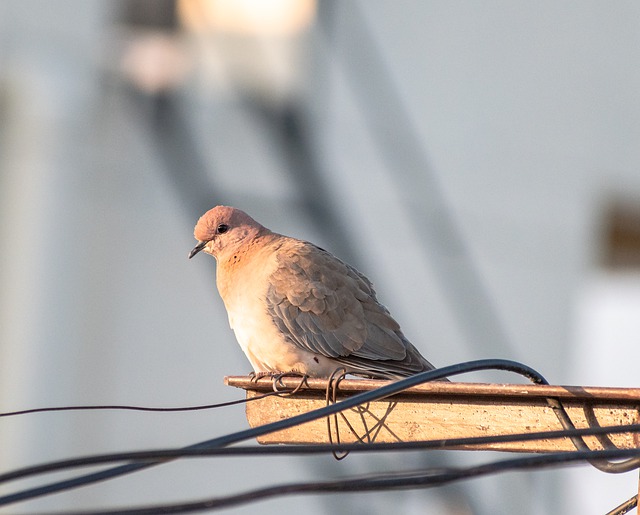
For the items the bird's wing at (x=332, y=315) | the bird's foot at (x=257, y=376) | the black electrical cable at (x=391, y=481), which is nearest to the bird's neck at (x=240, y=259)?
the bird's wing at (x=332, y=315)

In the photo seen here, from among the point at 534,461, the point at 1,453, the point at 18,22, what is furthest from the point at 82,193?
the point at 534,461

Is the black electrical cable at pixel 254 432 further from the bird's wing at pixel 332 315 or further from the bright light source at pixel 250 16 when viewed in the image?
the bright light source at pixel 250 16

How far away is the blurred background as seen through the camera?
30.7 ft

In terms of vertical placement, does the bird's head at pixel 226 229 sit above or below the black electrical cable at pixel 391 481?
above

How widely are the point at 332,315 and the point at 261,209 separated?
5.74 meters

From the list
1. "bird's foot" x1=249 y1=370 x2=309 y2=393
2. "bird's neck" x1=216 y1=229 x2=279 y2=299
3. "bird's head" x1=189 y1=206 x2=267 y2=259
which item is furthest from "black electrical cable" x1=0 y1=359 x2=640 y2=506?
"bird's head" x1=189 y1=206 x2=267 y2=259

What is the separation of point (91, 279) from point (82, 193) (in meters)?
0.71

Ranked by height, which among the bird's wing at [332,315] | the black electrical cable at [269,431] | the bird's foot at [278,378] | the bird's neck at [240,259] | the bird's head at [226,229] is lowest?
the black electrical cable at [269,431]

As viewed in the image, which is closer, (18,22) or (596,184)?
(18,22)

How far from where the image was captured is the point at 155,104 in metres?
9.14

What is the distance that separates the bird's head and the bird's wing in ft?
0.84

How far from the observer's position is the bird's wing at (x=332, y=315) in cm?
441

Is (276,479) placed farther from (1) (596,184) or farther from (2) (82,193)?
(1) (596,184)

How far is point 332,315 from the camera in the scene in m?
4.49
